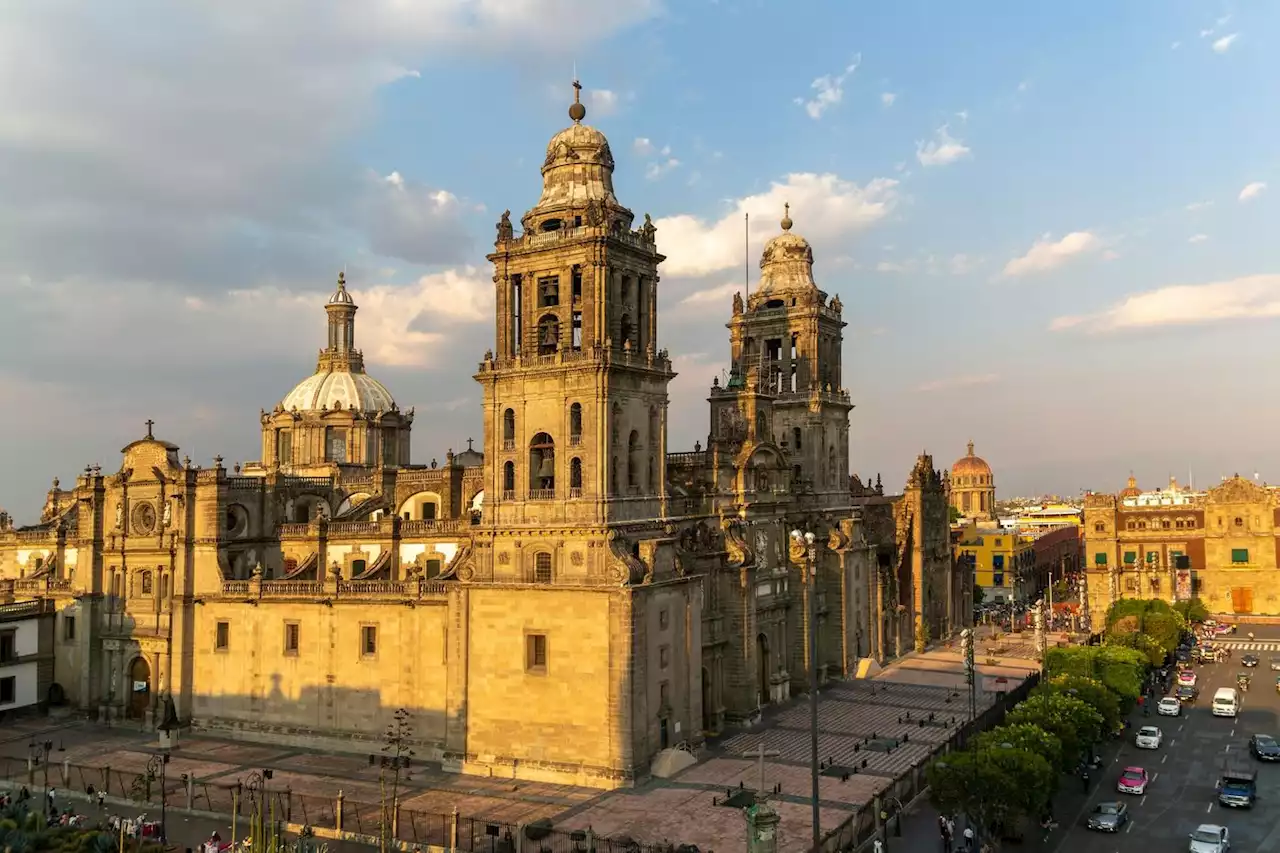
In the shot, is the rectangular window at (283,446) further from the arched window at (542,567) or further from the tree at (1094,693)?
the tree at (1094,693)

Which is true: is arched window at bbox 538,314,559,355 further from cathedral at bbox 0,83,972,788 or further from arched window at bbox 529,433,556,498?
arched window at bbox 529,433,556,498

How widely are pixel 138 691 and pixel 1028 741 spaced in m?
49.7

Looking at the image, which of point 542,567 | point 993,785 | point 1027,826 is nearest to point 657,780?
point 542,567

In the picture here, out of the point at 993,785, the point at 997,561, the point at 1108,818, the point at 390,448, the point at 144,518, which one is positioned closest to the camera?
the point at 993,785

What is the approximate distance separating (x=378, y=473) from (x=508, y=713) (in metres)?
27.0

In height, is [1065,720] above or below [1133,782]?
above

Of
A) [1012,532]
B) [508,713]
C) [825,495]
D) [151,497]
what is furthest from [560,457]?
[1012,532]

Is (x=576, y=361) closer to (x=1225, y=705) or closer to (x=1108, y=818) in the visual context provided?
(x=1108, y=818)

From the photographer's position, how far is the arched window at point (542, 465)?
50.8 metres

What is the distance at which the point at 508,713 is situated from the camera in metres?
49.5

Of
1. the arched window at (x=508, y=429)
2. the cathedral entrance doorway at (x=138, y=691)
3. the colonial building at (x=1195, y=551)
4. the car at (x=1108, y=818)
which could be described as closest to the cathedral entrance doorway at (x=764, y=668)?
the arched window at (x=508, y=429)

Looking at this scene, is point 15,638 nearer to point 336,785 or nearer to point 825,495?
point 336,785

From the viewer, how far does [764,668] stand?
66.8 m

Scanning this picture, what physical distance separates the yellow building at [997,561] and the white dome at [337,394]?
82339 millimetres
